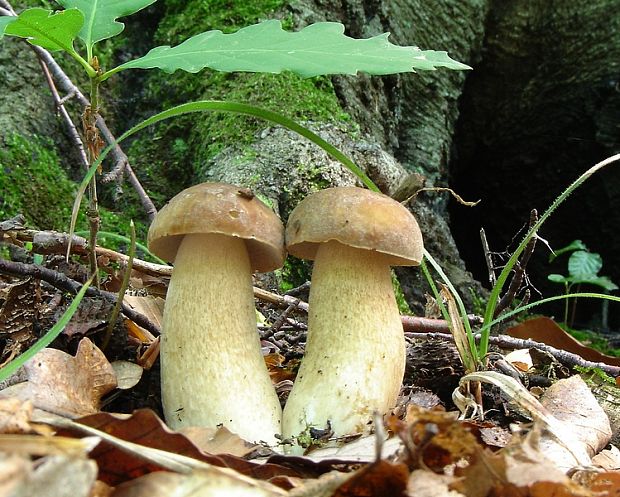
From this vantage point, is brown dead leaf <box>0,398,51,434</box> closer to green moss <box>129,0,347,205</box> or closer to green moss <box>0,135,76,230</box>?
green moss <box>0,135,76,230</box>

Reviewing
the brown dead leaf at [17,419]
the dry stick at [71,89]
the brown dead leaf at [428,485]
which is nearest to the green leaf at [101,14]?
the dry stick at [71,89]

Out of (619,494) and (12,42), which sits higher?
Answer: (12,42)

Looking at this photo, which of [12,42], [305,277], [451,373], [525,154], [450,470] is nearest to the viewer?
[450,470]

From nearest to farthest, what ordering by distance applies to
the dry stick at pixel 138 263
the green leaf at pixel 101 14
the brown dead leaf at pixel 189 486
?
1. the brown dead leaf at pixel 189 486
2. the green leaf at pixel 101 14
3. the dry stick at pixel 138 263

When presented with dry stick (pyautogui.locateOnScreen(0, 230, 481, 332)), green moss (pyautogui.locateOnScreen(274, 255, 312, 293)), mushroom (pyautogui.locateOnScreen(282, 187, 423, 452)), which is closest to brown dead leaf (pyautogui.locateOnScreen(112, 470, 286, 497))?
mushroom (pyautogui.locateOnScreen(282, 187, 423, 452))

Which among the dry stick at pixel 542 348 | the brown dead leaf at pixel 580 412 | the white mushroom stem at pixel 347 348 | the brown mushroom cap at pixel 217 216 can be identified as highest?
the brown mushroom cap at pixel 217 216

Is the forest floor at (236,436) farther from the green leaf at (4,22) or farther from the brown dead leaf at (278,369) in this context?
the green leaf at (4,22)

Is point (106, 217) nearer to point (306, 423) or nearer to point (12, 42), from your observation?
point (12, 42)

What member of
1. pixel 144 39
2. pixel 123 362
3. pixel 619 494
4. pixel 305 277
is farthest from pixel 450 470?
pixel 144 39
